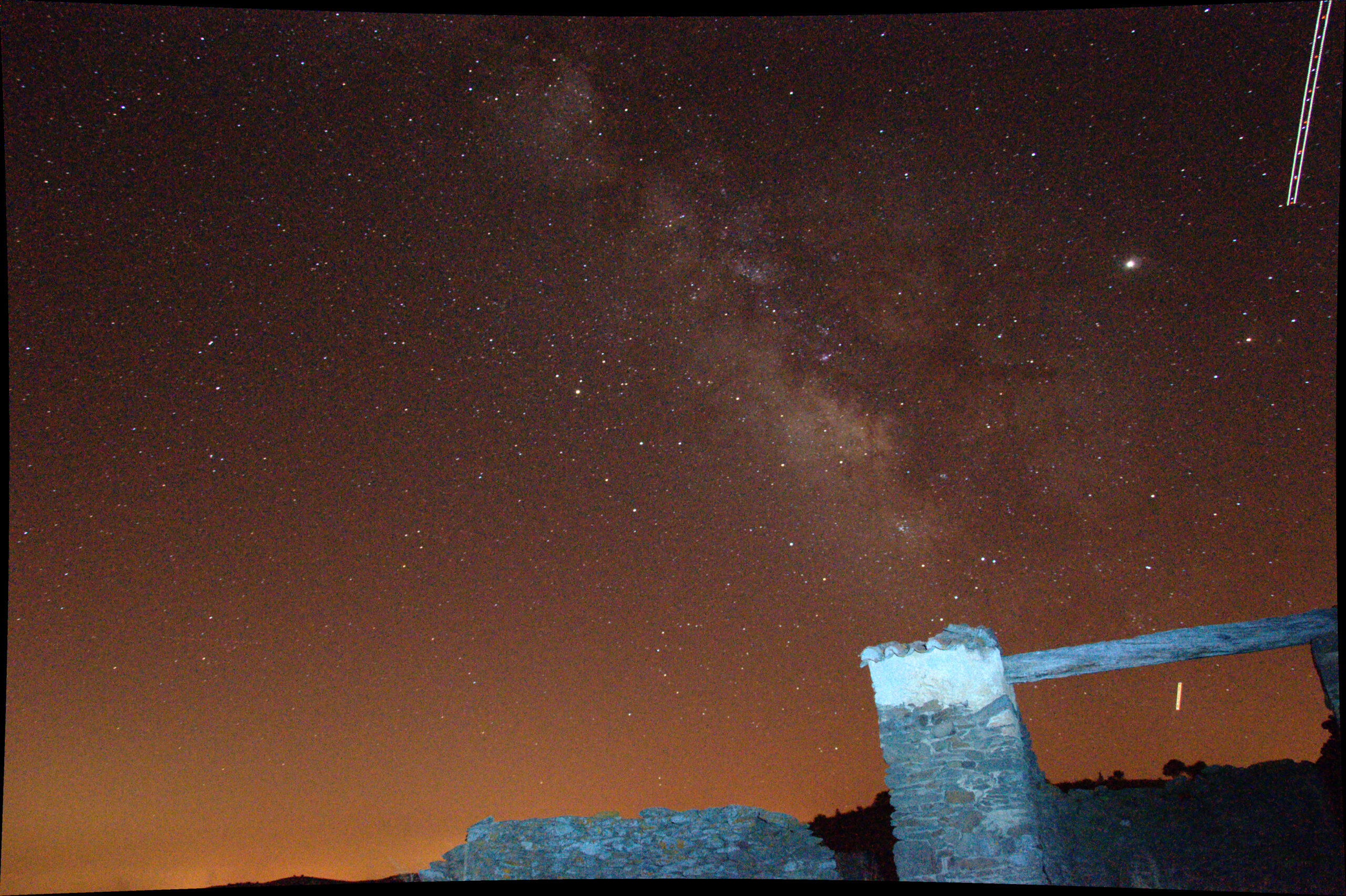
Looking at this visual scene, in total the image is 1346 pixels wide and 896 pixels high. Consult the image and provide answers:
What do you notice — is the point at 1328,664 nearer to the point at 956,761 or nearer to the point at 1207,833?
the point at 1207,833

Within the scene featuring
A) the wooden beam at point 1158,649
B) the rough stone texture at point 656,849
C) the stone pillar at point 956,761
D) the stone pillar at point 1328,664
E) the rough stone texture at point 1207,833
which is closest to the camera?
the stone pillar at point 956,761

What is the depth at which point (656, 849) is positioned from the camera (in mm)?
9055

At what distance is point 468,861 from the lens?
30.7ft

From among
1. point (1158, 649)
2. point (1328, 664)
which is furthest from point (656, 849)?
point (1328, 664)

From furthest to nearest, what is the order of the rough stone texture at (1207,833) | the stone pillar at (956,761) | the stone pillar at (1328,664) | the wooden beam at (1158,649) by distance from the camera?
the rough stone texture at (1207,833), the wooden beam at (1158,649), the stone pillar at (1328,664), the stone pillar at (956,761)

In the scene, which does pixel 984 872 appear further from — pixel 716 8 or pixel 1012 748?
pixel 716 8

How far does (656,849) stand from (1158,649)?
17.3 ft

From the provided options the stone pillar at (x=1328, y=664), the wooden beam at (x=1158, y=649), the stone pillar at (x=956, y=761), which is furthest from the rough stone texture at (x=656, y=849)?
the stone pillar at (x=1328, y=664)

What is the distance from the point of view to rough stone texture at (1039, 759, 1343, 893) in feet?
26.0

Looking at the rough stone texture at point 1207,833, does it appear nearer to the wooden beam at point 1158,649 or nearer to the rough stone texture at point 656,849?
the wooden beam at point 1158,649

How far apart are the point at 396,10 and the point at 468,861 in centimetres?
824

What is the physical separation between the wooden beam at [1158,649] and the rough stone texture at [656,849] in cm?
305

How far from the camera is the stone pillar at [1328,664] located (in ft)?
23.9

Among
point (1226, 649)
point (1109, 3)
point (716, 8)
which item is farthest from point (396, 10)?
point (1226, 649)
